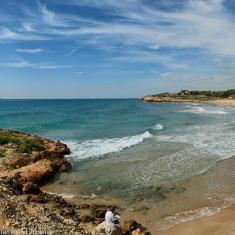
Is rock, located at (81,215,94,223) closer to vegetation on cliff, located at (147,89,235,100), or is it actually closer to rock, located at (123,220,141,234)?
rock, located at (123,220,141,234)

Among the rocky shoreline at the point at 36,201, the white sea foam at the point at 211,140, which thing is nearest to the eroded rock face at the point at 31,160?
the rocky shoreline at the point at 36,201

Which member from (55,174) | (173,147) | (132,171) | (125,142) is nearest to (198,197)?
(132,171)

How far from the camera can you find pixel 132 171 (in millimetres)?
22516

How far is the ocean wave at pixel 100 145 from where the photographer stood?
2845cm

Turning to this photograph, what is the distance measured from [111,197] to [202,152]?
1174 cm

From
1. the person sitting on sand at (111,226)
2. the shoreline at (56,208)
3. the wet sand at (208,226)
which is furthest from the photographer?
the wet sand at (208,226)

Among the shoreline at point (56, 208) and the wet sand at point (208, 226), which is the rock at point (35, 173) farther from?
the wet sand at point (208, 226)

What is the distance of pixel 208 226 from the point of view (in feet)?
46.3

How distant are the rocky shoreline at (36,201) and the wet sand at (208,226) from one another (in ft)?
5.03

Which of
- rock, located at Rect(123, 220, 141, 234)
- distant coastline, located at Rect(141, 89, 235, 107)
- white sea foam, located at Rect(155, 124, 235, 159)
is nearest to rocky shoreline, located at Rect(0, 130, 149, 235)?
rock, located at Rect(123, 220, 141, 234)

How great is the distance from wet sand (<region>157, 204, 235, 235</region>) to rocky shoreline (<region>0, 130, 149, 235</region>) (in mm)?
1535

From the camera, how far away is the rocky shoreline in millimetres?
11586

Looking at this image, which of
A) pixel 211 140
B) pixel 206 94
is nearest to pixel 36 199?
pixel 211 140

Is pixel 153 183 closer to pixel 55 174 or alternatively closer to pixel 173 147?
pixel 55 174
